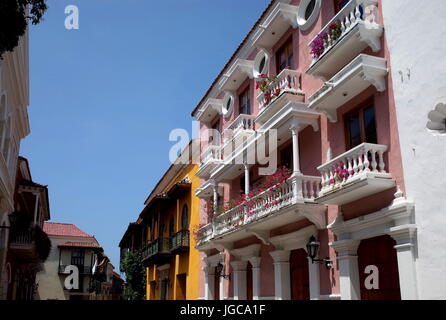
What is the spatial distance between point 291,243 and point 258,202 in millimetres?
1403

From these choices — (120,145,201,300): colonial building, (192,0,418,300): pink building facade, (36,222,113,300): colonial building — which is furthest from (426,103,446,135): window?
(36,222,113,300): colonial building

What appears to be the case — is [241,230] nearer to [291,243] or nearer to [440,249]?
[291,243]

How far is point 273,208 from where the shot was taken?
1202 cm

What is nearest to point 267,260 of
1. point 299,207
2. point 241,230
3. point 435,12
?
point 241,230

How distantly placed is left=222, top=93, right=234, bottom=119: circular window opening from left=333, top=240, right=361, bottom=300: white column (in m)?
9.35

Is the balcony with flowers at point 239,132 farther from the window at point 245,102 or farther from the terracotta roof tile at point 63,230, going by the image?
the terracotta roof tile at point 63,230

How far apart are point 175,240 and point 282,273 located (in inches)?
423

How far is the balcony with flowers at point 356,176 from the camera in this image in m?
8.94

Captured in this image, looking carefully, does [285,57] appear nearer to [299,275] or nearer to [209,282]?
[299,275]

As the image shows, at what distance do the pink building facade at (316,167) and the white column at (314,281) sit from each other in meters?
0.02

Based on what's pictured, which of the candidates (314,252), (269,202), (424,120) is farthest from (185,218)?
(424,120)

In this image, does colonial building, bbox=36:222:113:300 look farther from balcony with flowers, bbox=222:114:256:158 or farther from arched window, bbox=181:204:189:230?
balcony with flowers, bbox=222:114:256:158

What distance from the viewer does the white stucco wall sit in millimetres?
7809

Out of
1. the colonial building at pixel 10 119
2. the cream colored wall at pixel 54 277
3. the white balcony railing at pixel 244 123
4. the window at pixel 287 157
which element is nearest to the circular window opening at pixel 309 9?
the window at pixel 287 157
